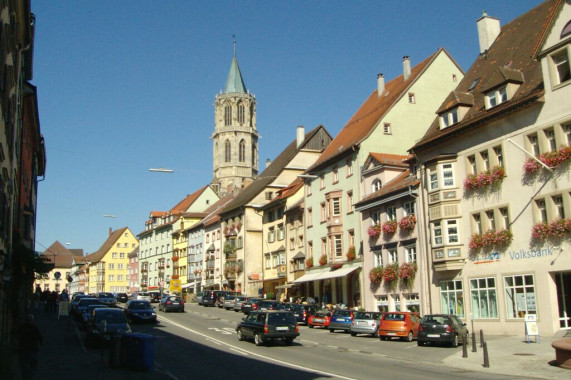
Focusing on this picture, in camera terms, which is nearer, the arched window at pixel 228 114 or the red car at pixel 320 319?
the red car at pixel 320 319

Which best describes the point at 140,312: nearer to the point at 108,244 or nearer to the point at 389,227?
the point at 389,227

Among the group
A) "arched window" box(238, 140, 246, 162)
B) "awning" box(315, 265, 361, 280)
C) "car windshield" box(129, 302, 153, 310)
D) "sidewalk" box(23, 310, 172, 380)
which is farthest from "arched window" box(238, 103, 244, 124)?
"sidewalk" box(23, 310, 172, 380)

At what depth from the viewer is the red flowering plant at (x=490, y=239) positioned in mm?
30172

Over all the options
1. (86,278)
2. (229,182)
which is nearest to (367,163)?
(229,182)

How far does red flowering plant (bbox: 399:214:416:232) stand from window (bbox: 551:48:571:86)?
12.0 m

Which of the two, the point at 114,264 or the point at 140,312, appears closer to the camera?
the point at 140,312

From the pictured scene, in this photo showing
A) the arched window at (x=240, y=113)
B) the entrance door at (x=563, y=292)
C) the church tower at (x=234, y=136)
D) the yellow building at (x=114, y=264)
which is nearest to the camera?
the entrance door at (x=563, y=292)

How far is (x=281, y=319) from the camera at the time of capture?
91.8 feet

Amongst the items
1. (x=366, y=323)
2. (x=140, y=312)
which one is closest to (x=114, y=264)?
(x=140, y=312)

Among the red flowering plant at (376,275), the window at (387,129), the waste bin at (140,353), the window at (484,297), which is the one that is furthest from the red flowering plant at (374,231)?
the waste bin at (140,353)

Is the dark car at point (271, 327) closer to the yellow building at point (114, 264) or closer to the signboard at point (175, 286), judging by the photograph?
the signboard at point (175, 286)

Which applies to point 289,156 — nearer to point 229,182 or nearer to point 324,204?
point 324,204

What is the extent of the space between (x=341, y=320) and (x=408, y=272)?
5.43 meters

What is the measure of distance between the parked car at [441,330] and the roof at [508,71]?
10750mm
